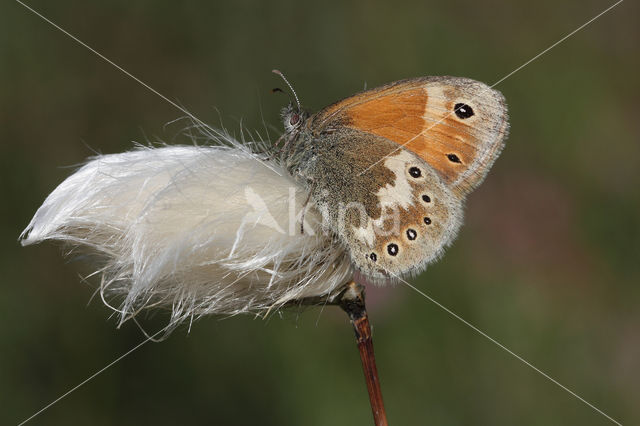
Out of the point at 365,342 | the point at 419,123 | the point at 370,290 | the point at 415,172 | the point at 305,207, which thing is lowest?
the point at 370,290

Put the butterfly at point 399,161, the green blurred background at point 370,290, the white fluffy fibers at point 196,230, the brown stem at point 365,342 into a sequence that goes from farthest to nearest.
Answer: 1. the green blurred background at point 370,290
2. the butterfly at point 399,161
3. the white fluffy fibers at point 196,230
4. the brown stem at point 365,342

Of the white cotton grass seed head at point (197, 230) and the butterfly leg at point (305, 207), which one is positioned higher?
the butterfly leg at point (305, 207)

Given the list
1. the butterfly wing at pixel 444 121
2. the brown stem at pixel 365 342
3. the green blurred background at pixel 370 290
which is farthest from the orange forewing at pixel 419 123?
the green blurred background at pixel 370 290

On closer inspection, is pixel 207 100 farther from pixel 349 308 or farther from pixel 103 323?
pixel 349 308

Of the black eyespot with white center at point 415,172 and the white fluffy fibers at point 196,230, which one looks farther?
the black eyespot with white center at point 415,172

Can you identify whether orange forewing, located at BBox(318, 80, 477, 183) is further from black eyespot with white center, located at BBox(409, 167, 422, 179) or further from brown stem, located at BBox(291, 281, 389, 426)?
brown stem, located at BBox(291, 281, 389, 426)

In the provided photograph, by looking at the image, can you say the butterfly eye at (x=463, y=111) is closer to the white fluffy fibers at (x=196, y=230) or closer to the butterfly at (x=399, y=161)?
the butterfly at (x=399, y=161)

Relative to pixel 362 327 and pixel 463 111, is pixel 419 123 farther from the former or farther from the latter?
pixel 362 327

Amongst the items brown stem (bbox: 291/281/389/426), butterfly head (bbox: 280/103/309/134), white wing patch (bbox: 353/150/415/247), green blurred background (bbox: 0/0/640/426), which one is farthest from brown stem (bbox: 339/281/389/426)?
green blurred background (bbox: 0/0/640/426)

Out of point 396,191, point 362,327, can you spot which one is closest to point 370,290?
point 396,191
